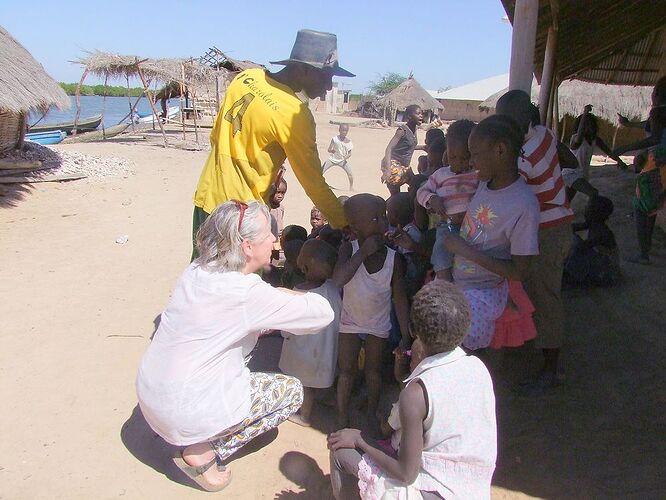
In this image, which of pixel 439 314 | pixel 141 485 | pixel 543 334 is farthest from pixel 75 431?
pixel 543 334

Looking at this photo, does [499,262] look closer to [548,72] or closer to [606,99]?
[548,72]

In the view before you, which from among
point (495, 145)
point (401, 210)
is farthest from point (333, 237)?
point (495, 145)

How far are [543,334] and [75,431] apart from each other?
275cm

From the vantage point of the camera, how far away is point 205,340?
2406mm

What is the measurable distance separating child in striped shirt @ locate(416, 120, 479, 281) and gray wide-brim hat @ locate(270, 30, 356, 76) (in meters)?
0.83

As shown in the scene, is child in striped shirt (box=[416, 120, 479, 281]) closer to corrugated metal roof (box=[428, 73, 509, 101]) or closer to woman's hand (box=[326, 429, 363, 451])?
woman's hand (box=[326, 429, 363, 451])

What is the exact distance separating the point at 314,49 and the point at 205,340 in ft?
5.83

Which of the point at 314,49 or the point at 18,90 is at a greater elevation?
the point at 314,49

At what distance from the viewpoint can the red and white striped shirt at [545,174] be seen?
2.92 m

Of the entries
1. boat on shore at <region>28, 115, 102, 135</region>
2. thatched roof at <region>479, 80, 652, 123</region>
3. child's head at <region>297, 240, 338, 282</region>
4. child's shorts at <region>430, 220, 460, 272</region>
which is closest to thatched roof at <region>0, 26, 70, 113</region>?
child's head at <region>297, 240, 338, 282</region>

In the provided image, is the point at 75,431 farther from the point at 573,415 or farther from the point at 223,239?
the point at 573,415

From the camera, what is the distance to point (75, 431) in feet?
9.78

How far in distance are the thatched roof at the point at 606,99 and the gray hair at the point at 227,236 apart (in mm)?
14128

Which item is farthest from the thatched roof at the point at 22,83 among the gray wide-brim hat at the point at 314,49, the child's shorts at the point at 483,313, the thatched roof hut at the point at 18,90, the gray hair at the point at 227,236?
the child's shorts at the point at 483,313
